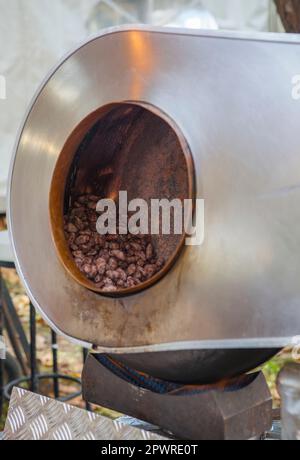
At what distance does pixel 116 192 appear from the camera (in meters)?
1.60

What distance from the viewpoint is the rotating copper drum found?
1.09 m

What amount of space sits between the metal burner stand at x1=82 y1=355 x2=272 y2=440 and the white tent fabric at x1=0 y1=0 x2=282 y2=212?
6.21 feet

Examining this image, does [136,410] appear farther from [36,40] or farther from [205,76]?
[36,40]

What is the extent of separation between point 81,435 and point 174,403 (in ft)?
0.75

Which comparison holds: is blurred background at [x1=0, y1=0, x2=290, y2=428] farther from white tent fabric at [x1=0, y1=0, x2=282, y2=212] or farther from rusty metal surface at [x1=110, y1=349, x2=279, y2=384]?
rusty metal surface at [x1=110, y1=349, x2=279, y2=384]

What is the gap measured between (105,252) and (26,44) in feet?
6.76

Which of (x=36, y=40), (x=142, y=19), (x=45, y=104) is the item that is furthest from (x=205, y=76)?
(x=142, y=19)

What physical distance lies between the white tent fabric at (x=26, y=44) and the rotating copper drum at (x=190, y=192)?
1747mm

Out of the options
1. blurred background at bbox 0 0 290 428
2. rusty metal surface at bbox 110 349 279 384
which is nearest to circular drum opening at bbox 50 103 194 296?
rusty metal surface at bbox 110 349 279 384

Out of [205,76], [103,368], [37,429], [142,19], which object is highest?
[142,19]

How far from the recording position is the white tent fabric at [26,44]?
3.08 m

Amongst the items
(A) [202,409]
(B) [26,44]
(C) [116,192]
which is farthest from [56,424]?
(B) [26,44]

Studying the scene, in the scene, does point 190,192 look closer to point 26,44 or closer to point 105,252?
point 105,252

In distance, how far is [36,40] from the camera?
3.17 meters
